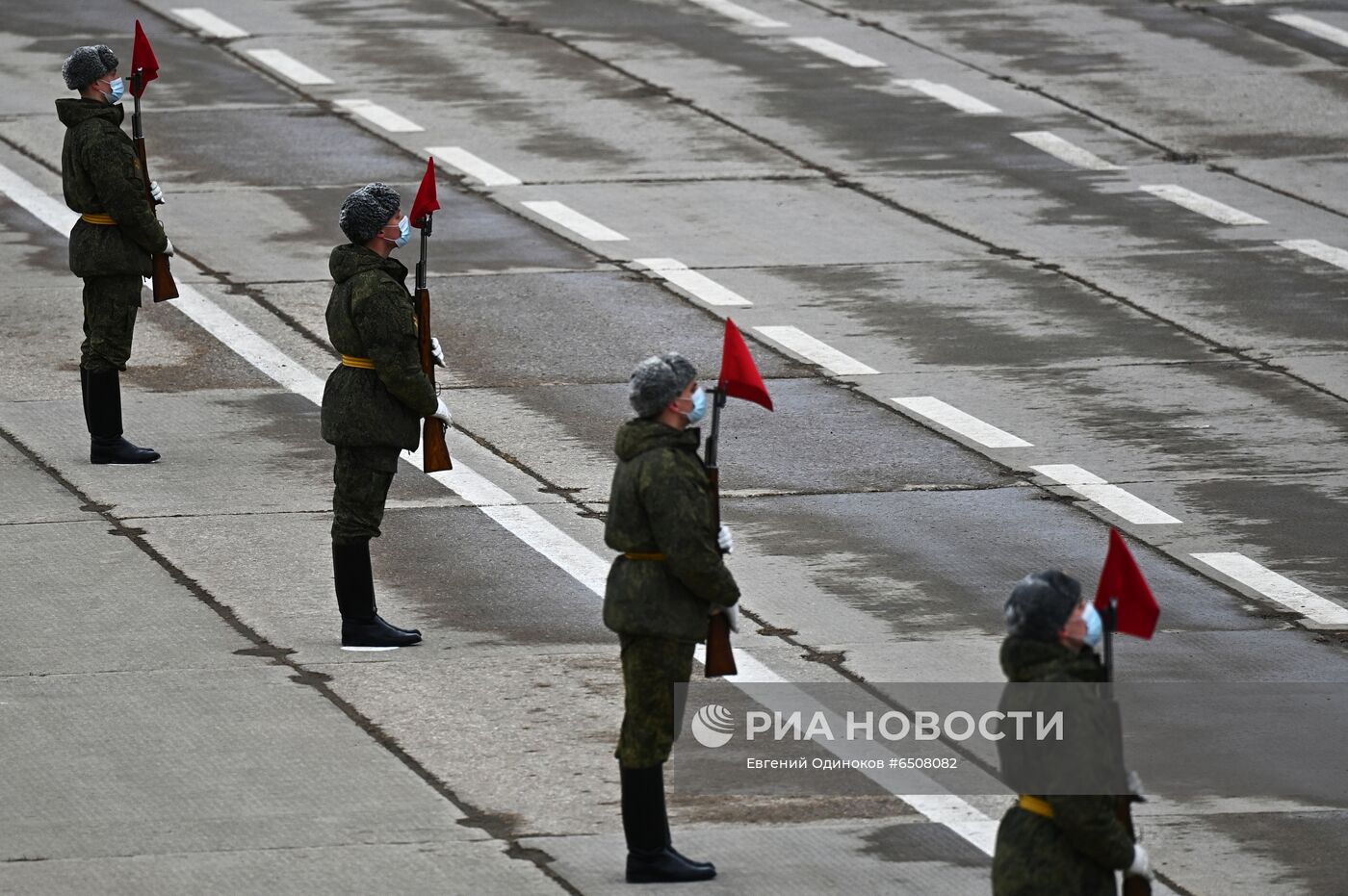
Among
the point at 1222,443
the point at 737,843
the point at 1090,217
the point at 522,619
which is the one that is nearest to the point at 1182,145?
the point at 1090,217

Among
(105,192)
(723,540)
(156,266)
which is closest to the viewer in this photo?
(723,540)

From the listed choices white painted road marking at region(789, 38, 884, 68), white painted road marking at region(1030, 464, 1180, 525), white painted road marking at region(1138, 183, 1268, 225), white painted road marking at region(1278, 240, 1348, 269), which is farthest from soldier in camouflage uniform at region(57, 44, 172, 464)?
white painted road marking at region(789, 38, 884, 68)

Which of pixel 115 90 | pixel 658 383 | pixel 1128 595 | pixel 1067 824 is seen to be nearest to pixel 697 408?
pixel 658 383

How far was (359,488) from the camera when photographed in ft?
36.1

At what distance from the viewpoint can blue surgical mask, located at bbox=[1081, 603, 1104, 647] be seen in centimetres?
693

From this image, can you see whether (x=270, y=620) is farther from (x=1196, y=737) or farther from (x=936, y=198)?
(x=936, y=198)

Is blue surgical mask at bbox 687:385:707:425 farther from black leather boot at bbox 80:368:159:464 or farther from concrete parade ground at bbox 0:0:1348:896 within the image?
black leather boot at bbox 80:368:159:464

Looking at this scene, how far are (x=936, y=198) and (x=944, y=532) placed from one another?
8.22 m

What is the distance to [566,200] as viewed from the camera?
2075cm

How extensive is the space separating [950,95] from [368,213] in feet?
48.1

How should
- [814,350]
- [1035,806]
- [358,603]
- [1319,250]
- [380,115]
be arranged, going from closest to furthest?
[1035,806], [358,603], [814,350], [1319,250], [380,115]

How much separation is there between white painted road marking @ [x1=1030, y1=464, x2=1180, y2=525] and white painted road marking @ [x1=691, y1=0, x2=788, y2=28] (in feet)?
46.6

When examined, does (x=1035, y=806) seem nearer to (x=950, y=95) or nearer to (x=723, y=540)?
(x=723, y=540)

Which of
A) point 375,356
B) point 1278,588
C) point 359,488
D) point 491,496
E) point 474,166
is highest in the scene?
point 375,356
